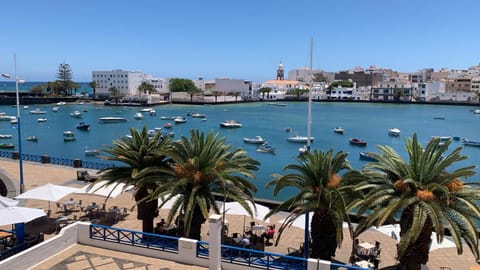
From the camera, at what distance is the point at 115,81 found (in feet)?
Answer: 607

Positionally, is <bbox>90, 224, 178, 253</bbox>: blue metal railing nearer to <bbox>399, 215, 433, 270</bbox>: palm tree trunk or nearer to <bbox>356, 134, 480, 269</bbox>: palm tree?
<bbox>356, 134, 480, 269</bbox>: palm tree

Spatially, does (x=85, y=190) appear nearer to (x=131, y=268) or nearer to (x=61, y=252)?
(x=61, y=252)

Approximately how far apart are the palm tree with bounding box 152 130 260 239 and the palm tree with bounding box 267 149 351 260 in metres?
1.86

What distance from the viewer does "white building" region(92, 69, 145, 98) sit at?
184125 millimetres

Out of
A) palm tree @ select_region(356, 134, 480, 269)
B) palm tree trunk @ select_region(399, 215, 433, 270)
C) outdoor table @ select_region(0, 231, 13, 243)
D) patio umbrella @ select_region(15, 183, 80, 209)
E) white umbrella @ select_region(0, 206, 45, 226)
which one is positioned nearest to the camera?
palm tree @ select_region(356, 134, 480, 269)

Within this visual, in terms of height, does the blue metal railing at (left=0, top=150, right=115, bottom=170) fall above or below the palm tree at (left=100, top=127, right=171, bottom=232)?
below

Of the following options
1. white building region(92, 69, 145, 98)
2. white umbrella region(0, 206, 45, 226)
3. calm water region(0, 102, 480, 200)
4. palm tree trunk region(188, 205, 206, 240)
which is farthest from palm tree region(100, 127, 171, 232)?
white building region(92, 69, 145, 98)

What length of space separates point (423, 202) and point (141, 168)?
429 inches

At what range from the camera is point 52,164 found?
33.4 m

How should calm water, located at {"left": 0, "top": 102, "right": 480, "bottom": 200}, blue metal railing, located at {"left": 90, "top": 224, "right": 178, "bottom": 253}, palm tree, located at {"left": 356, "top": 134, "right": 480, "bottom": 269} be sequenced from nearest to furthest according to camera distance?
palm tree, located at {"left": 356, "top": 134, "right": 480, "bottom": 269} → blue metal railing, located at {"left": 90, "top": 224, "right": 178, "bottom": 253} → calm water, located at {"left": 0, "top": 102, "right": 480, "bottom": 200}

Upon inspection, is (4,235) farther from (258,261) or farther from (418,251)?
(418,251)

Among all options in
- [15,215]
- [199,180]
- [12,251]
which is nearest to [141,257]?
[199,180]

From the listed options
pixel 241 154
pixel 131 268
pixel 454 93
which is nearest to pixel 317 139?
pixel 241 154

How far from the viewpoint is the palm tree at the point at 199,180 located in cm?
1393
